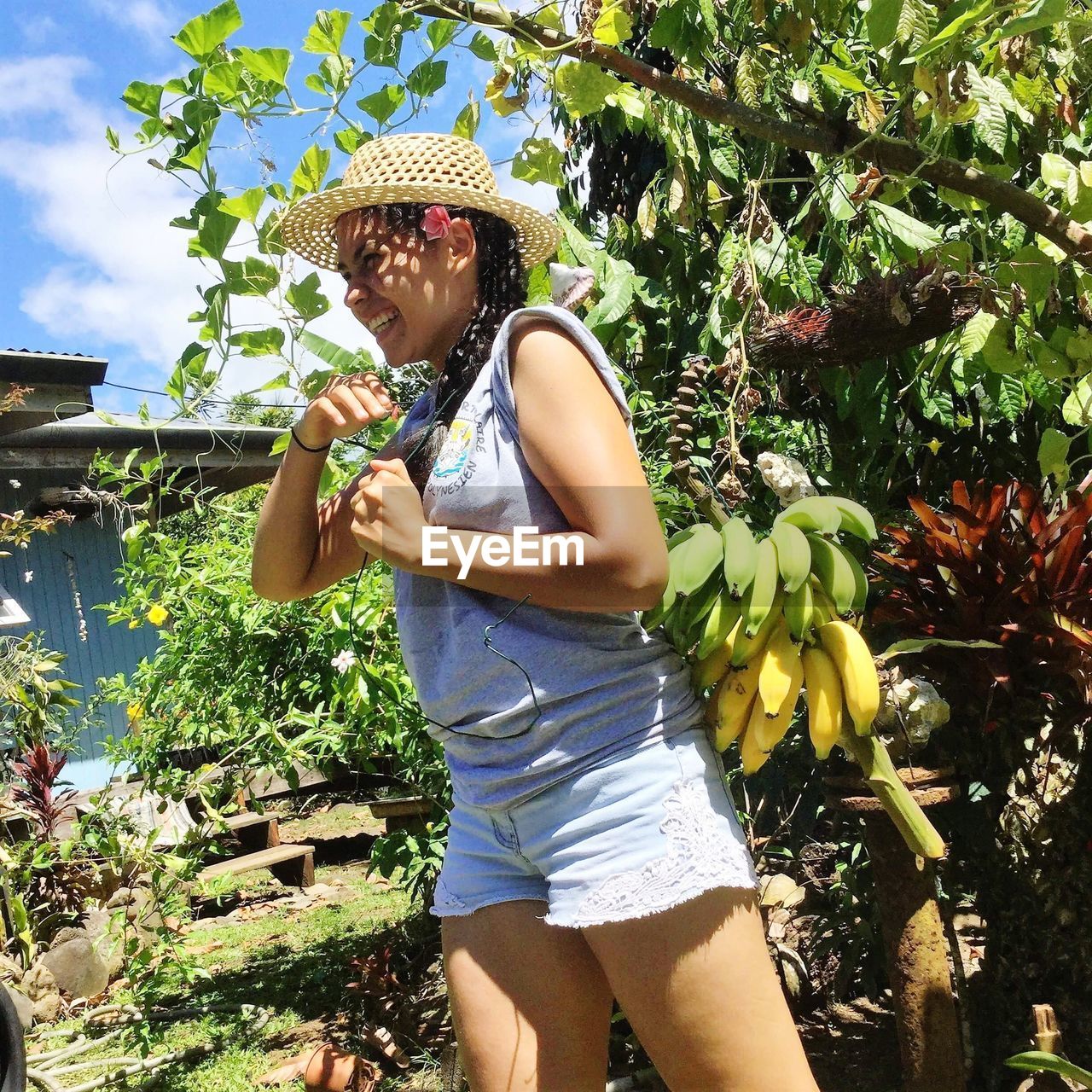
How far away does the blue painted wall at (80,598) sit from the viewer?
24.6 feet

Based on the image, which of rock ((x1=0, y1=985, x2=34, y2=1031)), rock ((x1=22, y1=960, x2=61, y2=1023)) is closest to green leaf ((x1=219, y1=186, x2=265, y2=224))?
rock ((x1=0, y1=985, x2=34, y2=1031))

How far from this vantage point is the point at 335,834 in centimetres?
688

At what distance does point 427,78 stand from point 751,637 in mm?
1434

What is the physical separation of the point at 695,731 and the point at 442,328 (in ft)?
2.27

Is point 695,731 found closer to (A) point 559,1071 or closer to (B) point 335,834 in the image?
(A) point 559,1071

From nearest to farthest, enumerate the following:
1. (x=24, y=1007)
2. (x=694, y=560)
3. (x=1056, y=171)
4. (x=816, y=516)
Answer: (x=694, y=560), (x=816, y=516), (x=1056, y=171), (x=24, y=1007)

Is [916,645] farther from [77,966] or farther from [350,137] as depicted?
[77,966]

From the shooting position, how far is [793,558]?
1.49 m

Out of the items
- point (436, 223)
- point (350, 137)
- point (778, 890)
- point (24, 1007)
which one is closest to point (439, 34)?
point (350, 137)

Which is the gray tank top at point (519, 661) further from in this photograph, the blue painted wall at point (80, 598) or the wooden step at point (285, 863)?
the blue painted wall at point (80, 598)

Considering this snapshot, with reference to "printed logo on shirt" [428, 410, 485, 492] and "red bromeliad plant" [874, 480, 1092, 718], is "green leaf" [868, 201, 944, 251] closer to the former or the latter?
"red bromeliad plant" [874, 480, 1092, 718]

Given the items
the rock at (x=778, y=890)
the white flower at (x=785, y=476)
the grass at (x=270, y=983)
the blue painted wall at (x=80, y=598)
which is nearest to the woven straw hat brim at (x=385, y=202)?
the white flower at (x=785, y=476)

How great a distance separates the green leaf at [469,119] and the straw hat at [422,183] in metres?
0.61

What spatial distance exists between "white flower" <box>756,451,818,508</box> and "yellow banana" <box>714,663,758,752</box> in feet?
1.64
